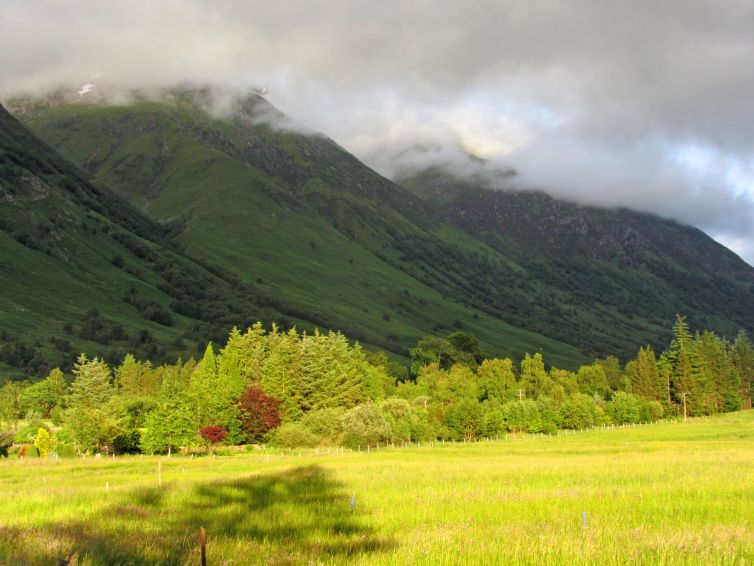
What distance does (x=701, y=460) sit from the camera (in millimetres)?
42656

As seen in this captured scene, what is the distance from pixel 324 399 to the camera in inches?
4237

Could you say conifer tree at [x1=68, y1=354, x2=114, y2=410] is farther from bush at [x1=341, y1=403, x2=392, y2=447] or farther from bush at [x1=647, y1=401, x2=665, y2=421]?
bush at [x1=647, y1=401, x2=665, y2=421]

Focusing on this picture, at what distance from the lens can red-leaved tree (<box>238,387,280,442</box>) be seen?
95500mm

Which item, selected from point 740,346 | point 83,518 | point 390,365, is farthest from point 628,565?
point 740,346

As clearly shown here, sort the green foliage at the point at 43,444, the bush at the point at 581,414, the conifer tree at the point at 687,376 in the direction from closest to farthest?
the green foliage at the point at 43,444 → the bush at the point at 581,414 → the conifer tree at the point at 687,376

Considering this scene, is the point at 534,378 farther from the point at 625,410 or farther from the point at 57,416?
the point at 57,416

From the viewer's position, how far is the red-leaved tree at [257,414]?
9550cm

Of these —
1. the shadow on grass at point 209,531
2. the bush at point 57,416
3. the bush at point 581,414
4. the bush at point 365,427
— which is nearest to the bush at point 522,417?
the bush at point 581,414

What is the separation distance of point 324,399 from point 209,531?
92.0m

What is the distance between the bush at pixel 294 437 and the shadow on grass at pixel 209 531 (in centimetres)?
6334

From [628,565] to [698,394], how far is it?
14942cm

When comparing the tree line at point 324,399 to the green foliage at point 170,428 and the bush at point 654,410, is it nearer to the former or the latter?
the green foliage at point 170,428

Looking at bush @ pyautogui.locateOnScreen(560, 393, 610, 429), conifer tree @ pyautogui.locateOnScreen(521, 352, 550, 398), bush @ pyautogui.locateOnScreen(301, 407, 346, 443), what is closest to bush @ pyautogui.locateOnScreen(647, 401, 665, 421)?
bush @ pyautogui.locateOnScreen(560, 393, 610, 429)

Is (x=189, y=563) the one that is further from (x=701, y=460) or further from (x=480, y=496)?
(x=701, y=460)
